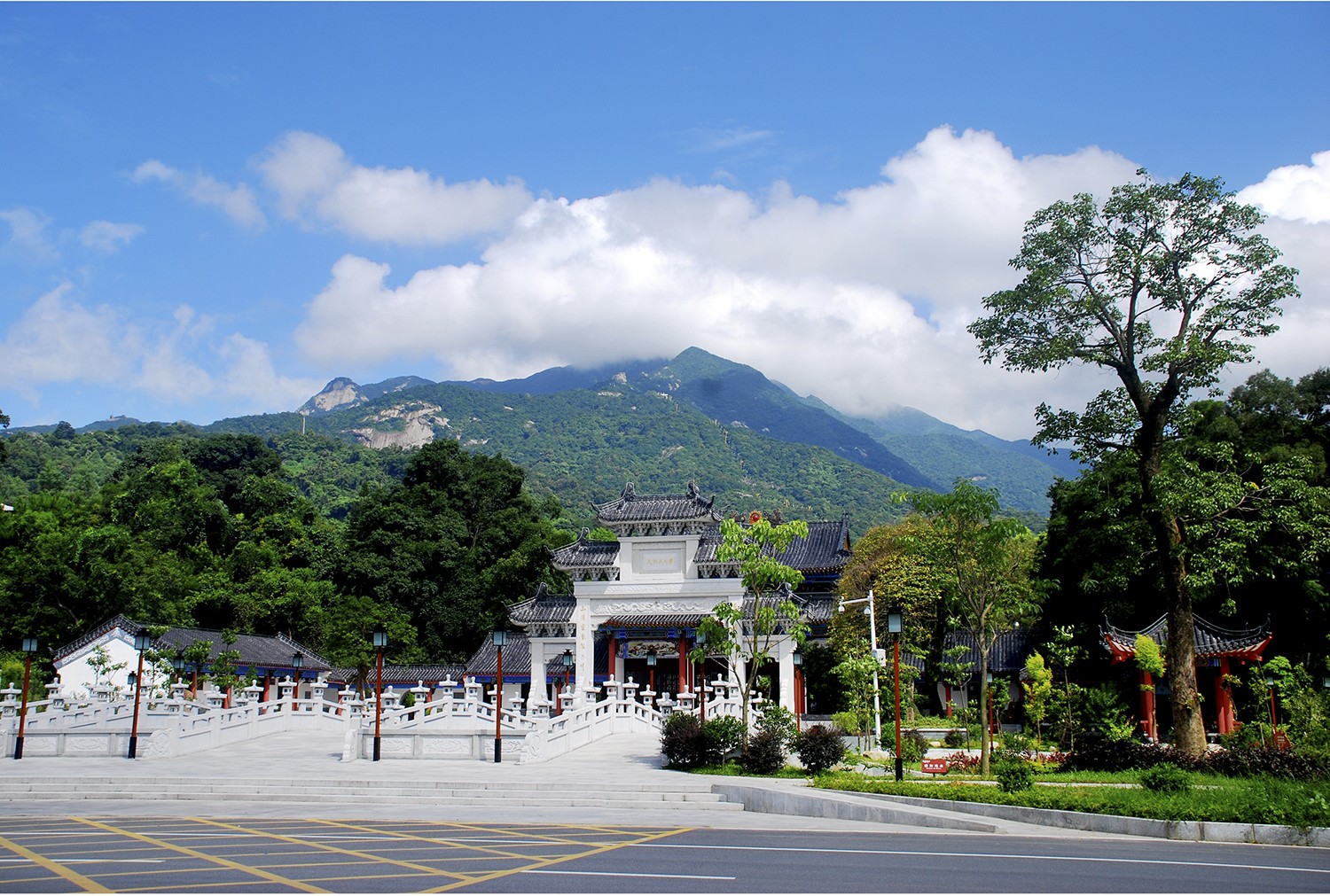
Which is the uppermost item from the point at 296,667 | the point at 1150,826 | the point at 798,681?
the point at 296,667

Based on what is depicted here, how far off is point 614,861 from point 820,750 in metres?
9.40

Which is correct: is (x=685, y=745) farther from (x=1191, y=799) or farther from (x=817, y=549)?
(x=817, y=549)

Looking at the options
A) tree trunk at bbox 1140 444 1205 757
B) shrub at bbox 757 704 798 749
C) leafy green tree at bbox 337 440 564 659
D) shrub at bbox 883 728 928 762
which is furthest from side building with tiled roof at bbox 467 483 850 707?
tree trunk at bbox 1140 444 1205 757

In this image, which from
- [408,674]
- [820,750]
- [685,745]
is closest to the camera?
[820,750]

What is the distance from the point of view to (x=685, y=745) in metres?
20.3

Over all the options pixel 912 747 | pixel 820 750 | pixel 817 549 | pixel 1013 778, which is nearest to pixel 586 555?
pixel 817 549

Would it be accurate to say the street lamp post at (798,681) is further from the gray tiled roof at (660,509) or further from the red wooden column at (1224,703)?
the red wooden column at (1224,703)

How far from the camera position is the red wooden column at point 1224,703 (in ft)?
89.9

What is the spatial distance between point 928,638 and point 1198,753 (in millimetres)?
20204

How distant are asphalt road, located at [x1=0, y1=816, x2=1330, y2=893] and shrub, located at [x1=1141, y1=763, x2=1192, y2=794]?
154 cm

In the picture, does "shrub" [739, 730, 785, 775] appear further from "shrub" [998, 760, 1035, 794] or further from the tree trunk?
the tree trunk

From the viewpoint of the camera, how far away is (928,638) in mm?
37688

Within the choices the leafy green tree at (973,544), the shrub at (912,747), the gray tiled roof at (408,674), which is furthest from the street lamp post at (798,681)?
the leafy green tree at (973,544)

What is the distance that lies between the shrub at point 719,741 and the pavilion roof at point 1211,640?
12754mm
